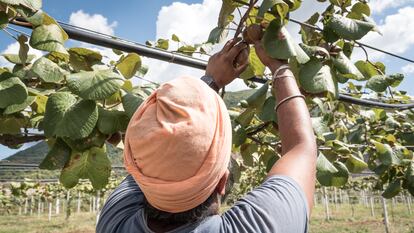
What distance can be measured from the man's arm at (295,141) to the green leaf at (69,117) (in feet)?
1.61

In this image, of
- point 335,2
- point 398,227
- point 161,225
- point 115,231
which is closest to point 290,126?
point 161,225

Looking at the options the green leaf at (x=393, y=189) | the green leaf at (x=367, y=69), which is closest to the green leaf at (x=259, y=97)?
the green leaf at (x=367, y=69)

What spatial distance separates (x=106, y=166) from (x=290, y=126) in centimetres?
56

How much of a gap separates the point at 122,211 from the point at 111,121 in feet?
0.84

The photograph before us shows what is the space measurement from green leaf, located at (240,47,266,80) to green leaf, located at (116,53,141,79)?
1.41 feet

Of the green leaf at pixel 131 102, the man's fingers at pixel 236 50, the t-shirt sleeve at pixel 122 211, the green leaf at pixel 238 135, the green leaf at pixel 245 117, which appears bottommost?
the t-shirt sleeve at pixel 122 211

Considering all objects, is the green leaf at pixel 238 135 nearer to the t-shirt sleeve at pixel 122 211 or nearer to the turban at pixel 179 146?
the t-shirt sleeve at pixel 122 211

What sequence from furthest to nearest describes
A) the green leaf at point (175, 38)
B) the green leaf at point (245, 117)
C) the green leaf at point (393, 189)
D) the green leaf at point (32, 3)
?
the green leaf at point (393, 189) → the green leaf at point (175, 38) → the green leaf at point (245, 117) → the green leaf at point (32, 3)

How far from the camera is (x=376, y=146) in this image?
2.18m

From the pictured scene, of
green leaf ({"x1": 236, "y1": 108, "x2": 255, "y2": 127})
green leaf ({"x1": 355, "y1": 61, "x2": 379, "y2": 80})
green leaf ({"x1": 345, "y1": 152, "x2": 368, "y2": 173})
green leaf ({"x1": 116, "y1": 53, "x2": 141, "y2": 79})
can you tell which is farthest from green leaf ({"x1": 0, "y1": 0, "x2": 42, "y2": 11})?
green leaf ({"x1": 345, "y1": 152, "x2": 368, "y2": 173})

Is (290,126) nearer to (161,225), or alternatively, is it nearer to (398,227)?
(161,225)

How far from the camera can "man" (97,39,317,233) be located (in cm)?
79

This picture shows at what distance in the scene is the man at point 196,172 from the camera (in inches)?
31.2

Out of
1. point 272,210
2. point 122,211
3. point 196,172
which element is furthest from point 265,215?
point 122,211
